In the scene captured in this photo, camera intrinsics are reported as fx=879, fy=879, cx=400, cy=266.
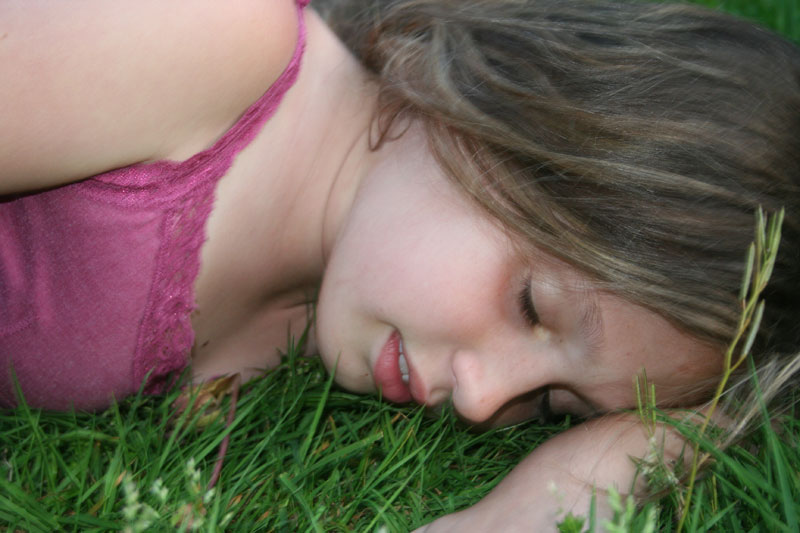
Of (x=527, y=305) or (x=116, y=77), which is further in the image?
(x=527, y=305)

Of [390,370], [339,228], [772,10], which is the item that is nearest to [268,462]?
[390,370]

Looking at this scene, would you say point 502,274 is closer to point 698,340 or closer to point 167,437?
point 698,340

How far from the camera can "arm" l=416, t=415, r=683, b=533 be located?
1.65 m

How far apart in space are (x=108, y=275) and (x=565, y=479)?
3.43ft

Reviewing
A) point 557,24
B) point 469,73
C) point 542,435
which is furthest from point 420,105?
point 542,435

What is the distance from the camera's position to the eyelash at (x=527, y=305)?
1.82 m

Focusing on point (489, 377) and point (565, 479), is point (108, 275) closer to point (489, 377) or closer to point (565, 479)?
point (489, 377)

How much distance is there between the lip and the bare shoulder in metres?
0.60

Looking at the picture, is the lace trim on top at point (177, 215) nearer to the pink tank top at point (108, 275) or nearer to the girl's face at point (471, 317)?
the pink tank top at point (108, 275)

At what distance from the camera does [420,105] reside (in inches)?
76.8

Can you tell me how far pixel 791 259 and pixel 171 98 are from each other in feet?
4.24

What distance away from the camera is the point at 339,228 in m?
2.08

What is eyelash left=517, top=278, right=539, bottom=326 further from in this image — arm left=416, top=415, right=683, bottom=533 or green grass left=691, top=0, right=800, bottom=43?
green grass left=691, top=0, right=800, bottom=43

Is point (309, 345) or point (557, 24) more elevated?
point (557, 24)
